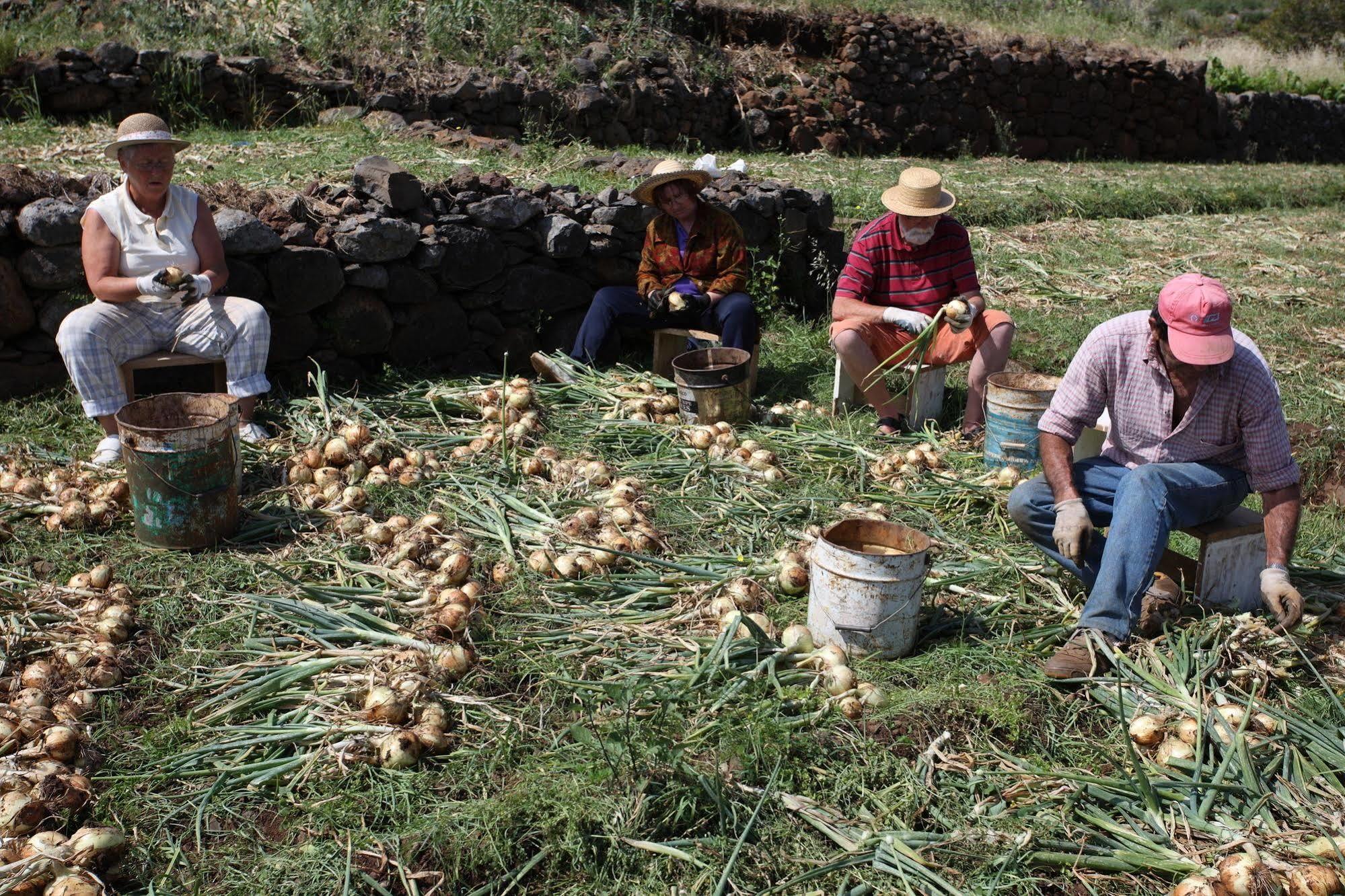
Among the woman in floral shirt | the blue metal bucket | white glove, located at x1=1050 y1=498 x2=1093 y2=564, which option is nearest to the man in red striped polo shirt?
the blue metal bucket

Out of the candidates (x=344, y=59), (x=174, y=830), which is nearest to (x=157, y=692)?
(x=174, y=830)

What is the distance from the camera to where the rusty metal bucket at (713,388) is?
4844 millimetres

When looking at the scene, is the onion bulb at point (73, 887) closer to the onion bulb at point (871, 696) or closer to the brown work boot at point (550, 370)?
the onion bulb at point (871, 696)

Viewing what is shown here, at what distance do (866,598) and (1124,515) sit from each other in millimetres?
760

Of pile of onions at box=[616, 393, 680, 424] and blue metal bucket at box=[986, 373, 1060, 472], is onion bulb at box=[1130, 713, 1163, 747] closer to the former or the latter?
blue metal bucket at box=[986, 373, 1060, 472]

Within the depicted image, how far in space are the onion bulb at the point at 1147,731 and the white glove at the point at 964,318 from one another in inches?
95.2

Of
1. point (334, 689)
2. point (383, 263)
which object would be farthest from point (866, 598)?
point (383, 263)

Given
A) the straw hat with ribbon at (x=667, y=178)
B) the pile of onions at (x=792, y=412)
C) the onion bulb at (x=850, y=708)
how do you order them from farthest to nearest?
the straw hat with ribbon at (x=667, y=178) → the pile of onions at (x=792, y=412) → the onion bulb at (x=850, y=708)

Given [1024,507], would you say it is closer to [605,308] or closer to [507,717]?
[507,717]

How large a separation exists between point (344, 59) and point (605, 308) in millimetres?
5051

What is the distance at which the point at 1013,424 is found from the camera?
4.36 meters

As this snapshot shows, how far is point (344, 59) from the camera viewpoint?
9117 millimetres

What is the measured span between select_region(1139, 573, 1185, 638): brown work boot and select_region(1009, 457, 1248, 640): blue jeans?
5.0 inches

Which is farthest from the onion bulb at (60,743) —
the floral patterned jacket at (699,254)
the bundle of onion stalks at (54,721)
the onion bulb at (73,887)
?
the floral patterned jacket at (699,254)
